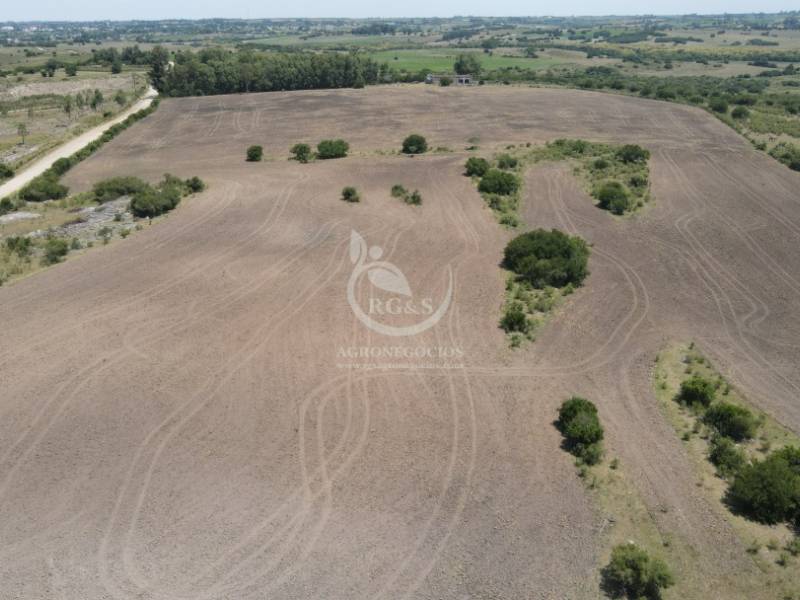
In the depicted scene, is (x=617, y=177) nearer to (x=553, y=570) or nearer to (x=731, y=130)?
(x=731, y=130)

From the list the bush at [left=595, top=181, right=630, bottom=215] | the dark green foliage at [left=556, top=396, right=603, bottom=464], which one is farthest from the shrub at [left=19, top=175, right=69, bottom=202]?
the dark green foliage at [left=556, top=396, right=603, bottom=464]

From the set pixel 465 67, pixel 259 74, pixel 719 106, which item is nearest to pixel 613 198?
pixel 719 106

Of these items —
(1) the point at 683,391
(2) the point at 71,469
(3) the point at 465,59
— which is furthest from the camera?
(3) the point at 465,59

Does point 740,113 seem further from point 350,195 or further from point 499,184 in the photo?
point 350,195

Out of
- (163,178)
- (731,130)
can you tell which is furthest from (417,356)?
(731,130)

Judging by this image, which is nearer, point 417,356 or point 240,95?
point 417,356

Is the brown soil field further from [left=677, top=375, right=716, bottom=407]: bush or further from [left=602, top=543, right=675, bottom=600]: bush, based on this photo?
Answer: [left=677, top=375, right=716, bottom=407]: bush
